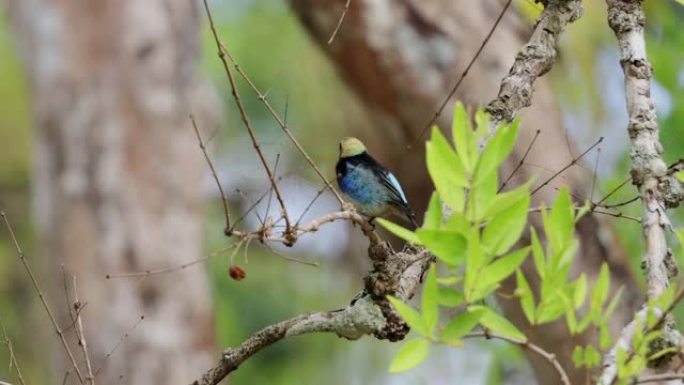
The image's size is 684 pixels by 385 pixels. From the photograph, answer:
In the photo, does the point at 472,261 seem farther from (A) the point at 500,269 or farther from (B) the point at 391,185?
(B) the point at 391,185

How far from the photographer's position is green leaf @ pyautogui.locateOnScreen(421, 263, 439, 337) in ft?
4.46

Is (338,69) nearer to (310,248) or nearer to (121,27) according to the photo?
(121,27)

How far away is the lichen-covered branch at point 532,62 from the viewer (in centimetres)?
213

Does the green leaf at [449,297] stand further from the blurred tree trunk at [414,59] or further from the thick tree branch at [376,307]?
the blurred tree trunk at [414,59]

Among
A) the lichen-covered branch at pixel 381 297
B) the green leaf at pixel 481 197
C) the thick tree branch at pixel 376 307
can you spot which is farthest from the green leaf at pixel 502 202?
the lichen-covered branch at pixel 381 297

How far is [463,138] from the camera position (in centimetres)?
143

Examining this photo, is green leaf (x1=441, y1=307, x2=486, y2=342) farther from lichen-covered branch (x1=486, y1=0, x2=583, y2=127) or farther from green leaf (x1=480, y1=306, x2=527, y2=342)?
lichen-covered branch (x1=486, y1=0, x2=583, y2=127)

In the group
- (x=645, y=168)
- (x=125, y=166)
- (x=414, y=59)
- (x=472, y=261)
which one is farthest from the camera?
(x=125, y=166)

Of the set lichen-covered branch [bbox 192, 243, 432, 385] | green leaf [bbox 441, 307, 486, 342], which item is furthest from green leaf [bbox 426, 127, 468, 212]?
lichen-covered branch [bbox 192, 243, 432, 385]

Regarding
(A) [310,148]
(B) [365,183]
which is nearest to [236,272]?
(B) [365,183]

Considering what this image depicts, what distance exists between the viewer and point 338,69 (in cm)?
475

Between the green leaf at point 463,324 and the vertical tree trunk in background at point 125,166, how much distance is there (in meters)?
4.57

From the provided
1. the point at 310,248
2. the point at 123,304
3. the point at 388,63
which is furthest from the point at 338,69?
the point at 310,248

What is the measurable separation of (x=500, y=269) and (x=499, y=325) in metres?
0.06
